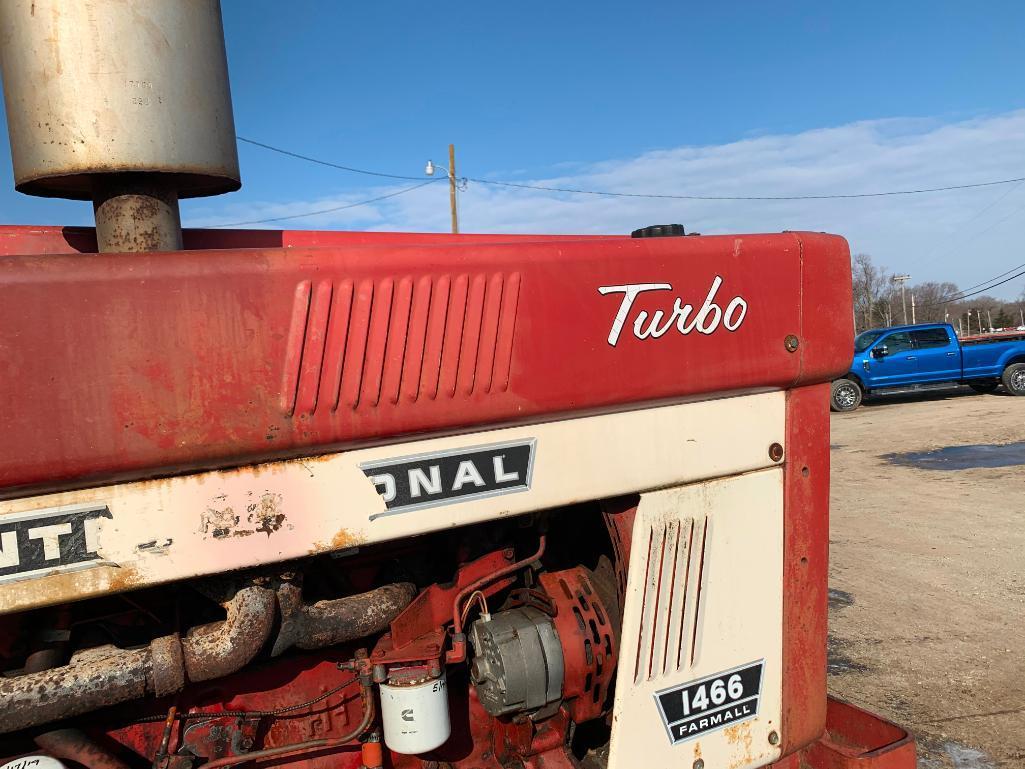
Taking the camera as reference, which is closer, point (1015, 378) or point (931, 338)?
point (1015, 378)

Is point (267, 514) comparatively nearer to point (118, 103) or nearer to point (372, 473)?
point (372, 473)

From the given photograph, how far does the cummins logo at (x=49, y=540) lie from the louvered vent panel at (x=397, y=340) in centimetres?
42

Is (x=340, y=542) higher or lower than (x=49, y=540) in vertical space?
lower

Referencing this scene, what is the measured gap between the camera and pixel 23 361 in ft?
4.50

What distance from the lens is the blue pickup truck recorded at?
15.7m

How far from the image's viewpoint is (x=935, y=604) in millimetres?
4824

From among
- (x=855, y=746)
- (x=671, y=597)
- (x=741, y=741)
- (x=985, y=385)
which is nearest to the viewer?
(x=671, y=597)

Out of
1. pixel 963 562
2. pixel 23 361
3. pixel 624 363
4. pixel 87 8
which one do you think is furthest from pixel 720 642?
pixel 963 562

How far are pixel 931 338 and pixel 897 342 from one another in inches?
26.9

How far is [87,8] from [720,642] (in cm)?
214

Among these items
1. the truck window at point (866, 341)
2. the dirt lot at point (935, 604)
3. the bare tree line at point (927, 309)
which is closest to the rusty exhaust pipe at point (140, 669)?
the dirt lot at point (935, 604)

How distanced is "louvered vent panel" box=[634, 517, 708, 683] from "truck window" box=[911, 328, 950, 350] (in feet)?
51.9

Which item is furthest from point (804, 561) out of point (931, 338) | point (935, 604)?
point (931, 338)

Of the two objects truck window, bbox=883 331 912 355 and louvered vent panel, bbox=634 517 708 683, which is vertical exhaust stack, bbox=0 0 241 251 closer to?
louvered vent panel, bbox=634 517 708 683
